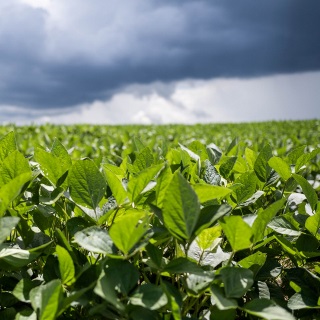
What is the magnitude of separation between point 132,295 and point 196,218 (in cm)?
27

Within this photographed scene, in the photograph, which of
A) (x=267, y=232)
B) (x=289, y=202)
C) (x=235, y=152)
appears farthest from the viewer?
(x=235, y=152)

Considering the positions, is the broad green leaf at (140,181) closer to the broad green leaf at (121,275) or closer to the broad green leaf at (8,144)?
the broad green leaf at (121,275)

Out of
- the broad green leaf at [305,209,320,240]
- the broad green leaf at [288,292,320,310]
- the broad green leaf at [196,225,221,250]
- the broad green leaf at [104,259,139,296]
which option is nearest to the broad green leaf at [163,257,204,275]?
the broad green leaf at [104,259,139,296]

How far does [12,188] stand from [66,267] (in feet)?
0.91

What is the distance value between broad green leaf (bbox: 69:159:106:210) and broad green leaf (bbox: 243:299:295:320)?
586mm

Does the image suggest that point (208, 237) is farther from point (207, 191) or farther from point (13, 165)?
point (13, 165)

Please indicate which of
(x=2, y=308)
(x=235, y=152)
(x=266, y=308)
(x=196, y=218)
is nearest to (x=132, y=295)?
(x=196, y=218)

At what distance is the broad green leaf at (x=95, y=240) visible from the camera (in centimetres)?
118

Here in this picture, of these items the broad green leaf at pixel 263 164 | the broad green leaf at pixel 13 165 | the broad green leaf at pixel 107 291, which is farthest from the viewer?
the broad green leaf at pixel 263 164

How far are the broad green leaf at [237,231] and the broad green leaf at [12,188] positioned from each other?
58 cm

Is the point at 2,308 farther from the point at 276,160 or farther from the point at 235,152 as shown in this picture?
the point at 235,152

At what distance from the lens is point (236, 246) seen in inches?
51.7


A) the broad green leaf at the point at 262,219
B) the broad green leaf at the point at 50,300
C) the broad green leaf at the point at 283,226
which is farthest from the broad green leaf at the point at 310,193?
the broad green leaf at the point at 50,300

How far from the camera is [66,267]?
1.26m
